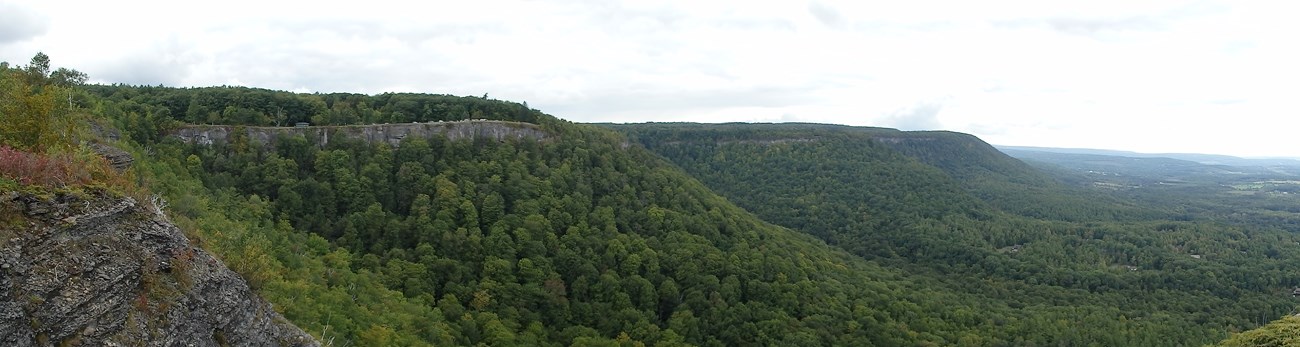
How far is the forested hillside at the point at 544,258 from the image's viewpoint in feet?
147

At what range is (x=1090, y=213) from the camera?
15400cm

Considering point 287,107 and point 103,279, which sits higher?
point 287,107

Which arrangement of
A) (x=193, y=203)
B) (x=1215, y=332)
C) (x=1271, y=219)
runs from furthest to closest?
(x=1271, y=219), (x=1215, y=332), (x=193, y=203)

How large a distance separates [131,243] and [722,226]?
6508cm

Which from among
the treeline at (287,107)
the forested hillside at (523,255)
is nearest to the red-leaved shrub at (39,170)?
the forested hillside at (523,255)

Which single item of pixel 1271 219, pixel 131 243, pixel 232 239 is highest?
pixel 131 243

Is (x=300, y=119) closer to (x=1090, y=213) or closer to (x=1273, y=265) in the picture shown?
(x=1273, y=265)

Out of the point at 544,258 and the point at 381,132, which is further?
the point at 381,132

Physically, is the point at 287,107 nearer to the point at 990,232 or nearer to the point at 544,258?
the point at 544,258

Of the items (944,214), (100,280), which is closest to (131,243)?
(100,280)

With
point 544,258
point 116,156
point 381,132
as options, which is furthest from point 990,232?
point 116,156

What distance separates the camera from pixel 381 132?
65750 mm

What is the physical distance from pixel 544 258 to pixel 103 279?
41.0m

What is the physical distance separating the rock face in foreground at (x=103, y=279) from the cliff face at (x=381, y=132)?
41294 millimetres
